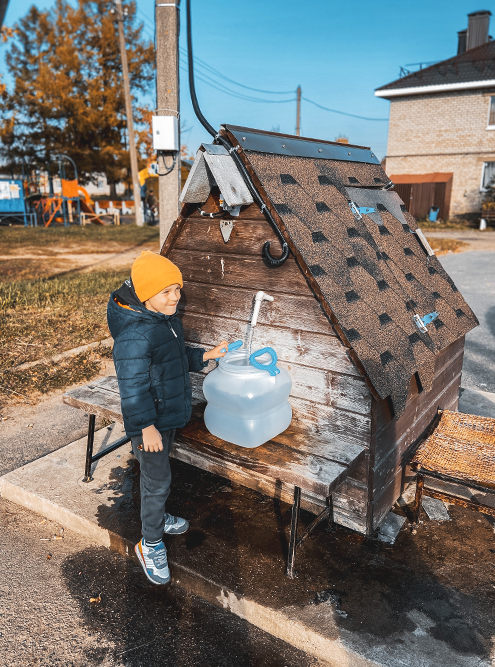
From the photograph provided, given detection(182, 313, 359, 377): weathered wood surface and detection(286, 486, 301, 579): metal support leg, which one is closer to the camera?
detection(286, 486, 301, 579): metal support leg

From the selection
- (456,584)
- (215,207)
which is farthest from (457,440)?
(215,207)

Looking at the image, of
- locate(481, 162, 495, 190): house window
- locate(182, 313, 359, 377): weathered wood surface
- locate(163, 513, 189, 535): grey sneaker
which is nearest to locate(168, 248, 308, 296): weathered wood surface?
locate(182, 313, 359, 377): weathered wood surface

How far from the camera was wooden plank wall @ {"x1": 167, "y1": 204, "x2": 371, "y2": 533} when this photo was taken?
253cm

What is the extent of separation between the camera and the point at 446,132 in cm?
2528

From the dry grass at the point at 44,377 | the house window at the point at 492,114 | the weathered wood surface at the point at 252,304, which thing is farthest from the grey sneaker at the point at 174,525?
the house window at the point at 492,114

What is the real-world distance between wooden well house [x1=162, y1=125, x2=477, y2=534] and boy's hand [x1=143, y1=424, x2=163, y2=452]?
2.11ft

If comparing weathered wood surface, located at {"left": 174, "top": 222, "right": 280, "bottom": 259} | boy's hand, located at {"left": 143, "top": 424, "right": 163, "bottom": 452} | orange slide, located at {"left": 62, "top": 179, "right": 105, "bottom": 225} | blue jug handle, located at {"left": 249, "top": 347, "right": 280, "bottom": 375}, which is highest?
orange slide, located at {"left": 62, "top": 179, "right": 105, "bottom": 225}

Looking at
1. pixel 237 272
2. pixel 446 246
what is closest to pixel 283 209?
pixel 237 272

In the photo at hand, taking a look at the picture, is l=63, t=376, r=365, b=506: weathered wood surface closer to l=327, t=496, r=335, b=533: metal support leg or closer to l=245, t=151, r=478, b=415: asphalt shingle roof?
l=327, t=496, r=335, b=533: metal support leg

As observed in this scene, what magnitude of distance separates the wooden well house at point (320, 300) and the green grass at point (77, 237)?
12.5m

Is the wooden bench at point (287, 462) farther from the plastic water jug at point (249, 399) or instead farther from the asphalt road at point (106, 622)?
the asphalt road at point (106, 622)

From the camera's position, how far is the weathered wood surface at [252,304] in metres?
2.56

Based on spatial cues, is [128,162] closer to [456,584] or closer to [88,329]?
[88,329]

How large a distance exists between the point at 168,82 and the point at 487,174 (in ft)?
80.8
